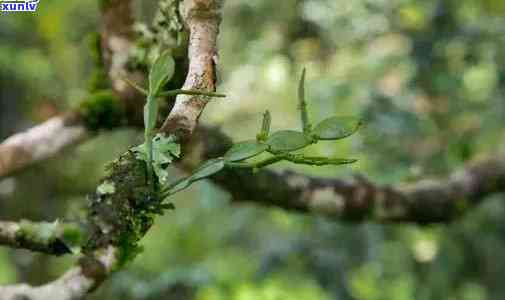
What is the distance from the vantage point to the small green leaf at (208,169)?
639mm

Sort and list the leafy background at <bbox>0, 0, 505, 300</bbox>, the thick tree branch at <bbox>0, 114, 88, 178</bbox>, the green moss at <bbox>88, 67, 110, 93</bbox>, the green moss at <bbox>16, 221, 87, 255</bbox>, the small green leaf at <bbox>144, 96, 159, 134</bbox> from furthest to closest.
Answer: the leafy background at <bbox>0, 0, 505, 300</bbox> → the green moss at <bbox>88, 67, 110, 93</bbox> → the thick tree branch at <bbox>0, 114, 88, 178</bbox> → the green moss at <bbox>16, 221, 87, 255</bbox> → the small green leaf at <bbox>144, 96, 159, 134</bbox>

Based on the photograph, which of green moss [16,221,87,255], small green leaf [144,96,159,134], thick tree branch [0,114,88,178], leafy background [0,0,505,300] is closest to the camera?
small green leaf [144,96,159,134]

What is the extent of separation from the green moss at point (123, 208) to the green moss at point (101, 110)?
511 mm

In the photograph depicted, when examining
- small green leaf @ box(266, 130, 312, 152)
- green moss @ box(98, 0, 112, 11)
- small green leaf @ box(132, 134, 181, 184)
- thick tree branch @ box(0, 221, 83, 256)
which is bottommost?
thick tree branch @ box(0, 221, 83, 256)

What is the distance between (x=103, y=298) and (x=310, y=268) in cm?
56

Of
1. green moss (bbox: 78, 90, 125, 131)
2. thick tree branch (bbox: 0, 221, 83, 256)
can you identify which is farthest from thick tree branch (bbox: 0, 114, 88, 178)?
thick tree branch (bbox: 0, 221, 83, 256)

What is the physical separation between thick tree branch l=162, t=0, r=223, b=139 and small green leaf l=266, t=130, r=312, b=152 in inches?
2.1

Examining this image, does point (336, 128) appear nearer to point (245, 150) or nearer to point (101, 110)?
point (245, 150)

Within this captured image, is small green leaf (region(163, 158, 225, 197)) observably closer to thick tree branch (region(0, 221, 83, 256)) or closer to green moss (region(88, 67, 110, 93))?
thick tree branch (region(0, 221, 83, 256))

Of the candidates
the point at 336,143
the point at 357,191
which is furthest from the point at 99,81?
the point at 336,143

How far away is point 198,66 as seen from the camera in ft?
2.11

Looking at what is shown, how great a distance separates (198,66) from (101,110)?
585 mm

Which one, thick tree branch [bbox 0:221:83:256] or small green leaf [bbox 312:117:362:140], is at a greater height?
small green leaf [bbox 312:117:362:140]

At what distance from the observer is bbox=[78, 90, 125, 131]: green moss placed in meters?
1.20
